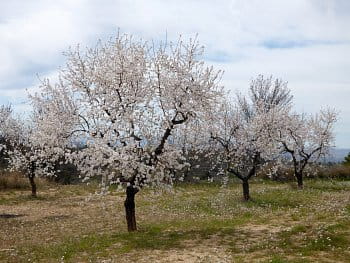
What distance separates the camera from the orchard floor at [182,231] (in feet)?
46.9

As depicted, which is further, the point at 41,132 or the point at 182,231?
the point at 41,132

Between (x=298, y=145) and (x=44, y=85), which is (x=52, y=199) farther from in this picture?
(x=298, y=145)

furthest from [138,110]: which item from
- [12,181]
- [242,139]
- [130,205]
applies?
[12,181]

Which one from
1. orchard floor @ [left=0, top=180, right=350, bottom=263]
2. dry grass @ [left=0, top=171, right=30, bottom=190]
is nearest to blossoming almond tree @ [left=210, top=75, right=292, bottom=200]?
orchard floor @ [left=0, top=180, right=350, bottom=263]

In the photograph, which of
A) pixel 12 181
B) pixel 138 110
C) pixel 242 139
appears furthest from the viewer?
pixel 12 181

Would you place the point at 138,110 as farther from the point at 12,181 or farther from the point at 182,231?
the point at 12,181

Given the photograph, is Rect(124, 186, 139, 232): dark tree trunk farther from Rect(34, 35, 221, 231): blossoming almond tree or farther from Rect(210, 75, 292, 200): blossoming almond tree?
Rect(210, 75, 292, 200): blossoming almond tree

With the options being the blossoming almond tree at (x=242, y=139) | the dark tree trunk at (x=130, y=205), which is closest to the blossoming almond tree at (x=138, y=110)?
the dark tree trunk at (x=130, y=205)

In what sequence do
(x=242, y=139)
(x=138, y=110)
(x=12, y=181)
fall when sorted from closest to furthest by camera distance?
(x=138, y=110) → (x=242, y=139) → (x=12, y=181)

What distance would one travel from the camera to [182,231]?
18547 millimetres

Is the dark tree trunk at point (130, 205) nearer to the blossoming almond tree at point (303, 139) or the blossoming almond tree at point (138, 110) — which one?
the blossoming almond tree at point (138, 110)

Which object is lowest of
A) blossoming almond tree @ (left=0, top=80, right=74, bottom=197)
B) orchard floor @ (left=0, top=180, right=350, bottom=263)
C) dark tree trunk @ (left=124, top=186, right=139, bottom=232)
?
orchard floor @ (left=0, top=180, right=350, bottom=263)

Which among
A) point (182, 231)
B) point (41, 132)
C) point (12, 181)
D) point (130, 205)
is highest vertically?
point (41, 132)

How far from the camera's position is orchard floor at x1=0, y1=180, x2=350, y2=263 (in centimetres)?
1430
